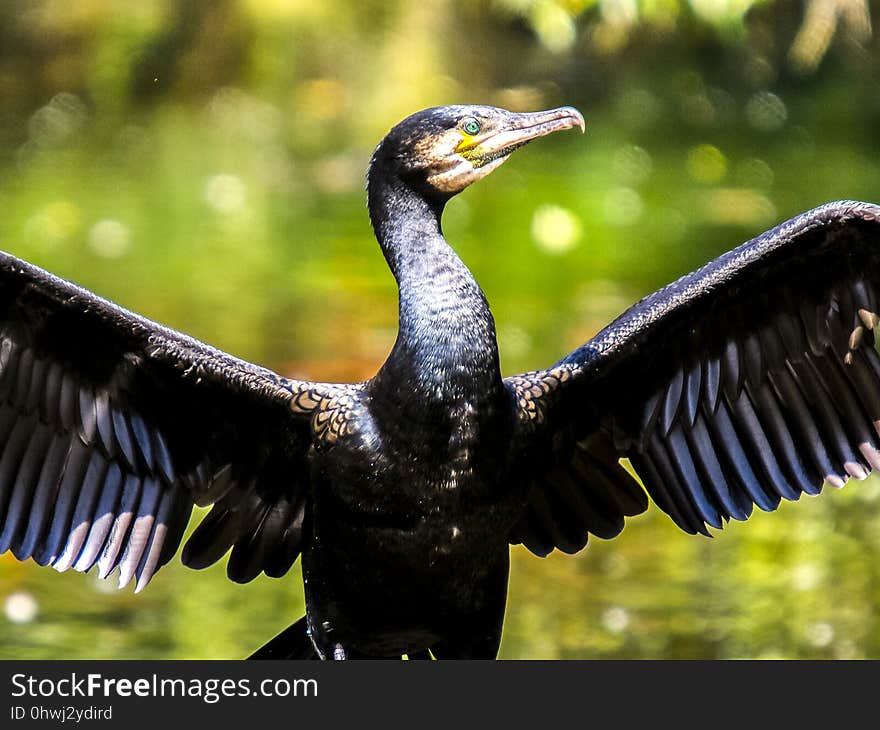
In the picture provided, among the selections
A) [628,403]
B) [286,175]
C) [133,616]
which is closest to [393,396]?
[628,403]

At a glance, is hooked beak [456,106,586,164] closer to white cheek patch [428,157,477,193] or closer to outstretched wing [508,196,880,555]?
white cheek patch [428,157,477,193]

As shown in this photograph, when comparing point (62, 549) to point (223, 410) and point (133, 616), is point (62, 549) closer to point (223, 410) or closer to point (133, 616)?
point (223, 410)

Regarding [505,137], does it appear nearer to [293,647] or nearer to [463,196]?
[293,647]

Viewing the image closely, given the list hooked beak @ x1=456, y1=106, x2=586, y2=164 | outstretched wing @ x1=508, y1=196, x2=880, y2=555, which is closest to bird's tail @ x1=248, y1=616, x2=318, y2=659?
outstretched wing @ x1=508, y1=196, x2=880, y2=555

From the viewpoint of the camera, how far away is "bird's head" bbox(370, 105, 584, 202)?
506 centimetres

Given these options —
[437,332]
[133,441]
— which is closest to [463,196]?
[133,441]

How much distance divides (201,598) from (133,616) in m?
0.34

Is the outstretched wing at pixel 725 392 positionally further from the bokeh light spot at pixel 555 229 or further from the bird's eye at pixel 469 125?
the bokeh light spot at pixel 555 229

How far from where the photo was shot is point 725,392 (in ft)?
18.0

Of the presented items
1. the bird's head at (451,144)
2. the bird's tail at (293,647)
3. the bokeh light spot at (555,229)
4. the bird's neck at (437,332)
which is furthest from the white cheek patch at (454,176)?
the bokeh light spot at (555,229)

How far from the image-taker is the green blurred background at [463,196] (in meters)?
7.50

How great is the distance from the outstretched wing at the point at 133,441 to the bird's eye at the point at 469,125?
0.84 meters

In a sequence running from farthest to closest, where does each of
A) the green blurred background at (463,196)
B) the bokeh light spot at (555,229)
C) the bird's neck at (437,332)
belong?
the bokeh light spot at (555,229), the green blurred background at (463,196), the bird's neck at (437,332)

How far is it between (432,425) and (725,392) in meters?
1.15
